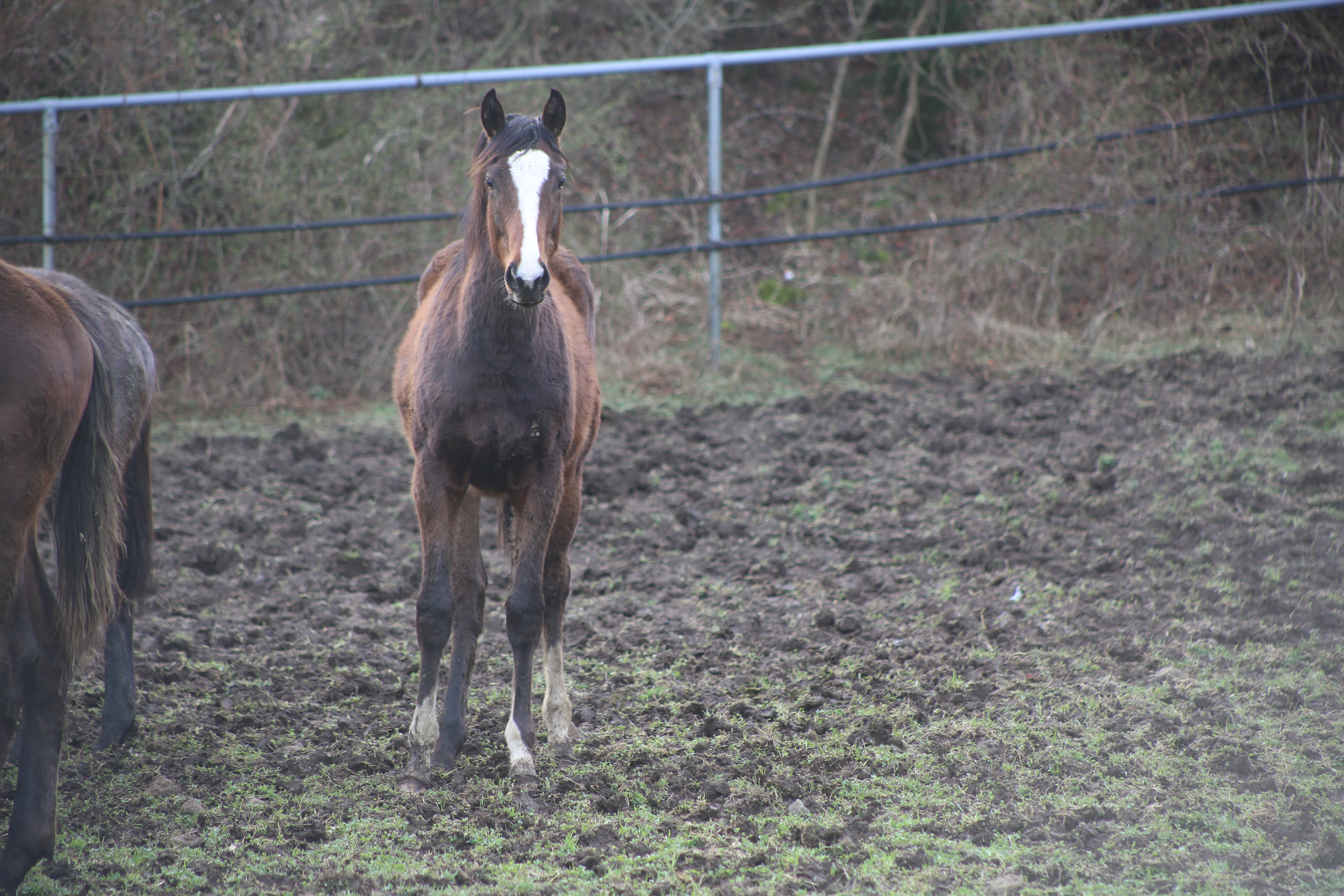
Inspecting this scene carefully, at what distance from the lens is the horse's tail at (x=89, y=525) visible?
270 centimetres

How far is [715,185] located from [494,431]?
5005 millimetres

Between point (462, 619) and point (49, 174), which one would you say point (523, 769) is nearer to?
point (462, 619)

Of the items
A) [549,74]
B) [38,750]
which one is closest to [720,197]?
[549,74]

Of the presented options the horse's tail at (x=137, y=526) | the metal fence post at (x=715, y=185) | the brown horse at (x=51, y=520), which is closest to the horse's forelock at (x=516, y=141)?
the brown horse at (x=51, y=520)

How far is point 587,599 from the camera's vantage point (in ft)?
15.2

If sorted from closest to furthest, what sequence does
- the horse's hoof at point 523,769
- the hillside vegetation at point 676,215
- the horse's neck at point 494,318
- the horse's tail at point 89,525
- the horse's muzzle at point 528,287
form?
the horse's tail at point 89,525
the horse's muzzle at point 528,287
the horse's hoof at point 523,769
the horse's neck at point 494,318
the hillside vegetation at point 676,215

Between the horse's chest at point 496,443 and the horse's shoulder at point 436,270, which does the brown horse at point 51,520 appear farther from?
the horse's shoulder at point 436,270

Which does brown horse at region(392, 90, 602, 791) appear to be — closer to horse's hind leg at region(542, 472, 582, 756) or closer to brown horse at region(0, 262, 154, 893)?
horse's hind leg at region(542, 472, 582, 756)

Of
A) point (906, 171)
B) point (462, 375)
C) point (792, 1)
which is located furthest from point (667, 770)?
point (792, 1)

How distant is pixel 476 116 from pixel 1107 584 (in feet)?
20.5

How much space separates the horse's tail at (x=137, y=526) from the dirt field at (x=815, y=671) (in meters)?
0.44

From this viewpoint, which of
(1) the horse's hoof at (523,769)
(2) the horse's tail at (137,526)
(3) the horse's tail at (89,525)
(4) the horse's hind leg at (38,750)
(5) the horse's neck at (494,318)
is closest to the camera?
(4) the horse's hind leg at (38,750)

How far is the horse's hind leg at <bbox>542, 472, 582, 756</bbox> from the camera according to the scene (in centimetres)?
341

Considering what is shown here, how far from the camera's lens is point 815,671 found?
3.78 metres
